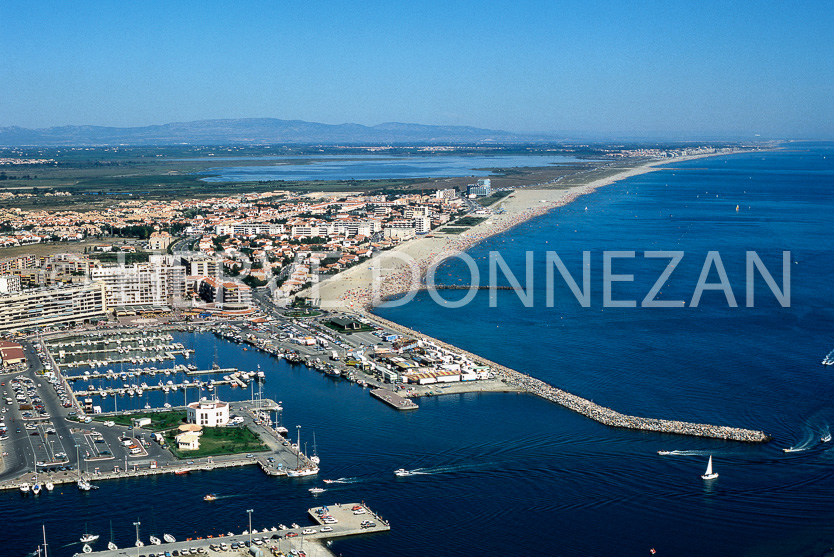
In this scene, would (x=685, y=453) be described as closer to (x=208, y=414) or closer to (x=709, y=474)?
(x=709, y=474)

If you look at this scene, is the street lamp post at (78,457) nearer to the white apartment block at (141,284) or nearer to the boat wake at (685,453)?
the boat wake at (685,453)

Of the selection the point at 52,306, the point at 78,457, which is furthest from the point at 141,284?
the point at 78,457

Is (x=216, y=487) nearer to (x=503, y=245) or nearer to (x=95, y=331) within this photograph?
(x=95, y=331)

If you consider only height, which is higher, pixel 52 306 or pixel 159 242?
pixel 159 242

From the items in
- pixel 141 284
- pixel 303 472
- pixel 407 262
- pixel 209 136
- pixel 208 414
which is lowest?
pixel 303 472

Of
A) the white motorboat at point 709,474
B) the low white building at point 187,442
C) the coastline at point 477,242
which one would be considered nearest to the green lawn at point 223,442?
the low white building at point 187,442

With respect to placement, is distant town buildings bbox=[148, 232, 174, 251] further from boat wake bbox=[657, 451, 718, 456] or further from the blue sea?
boat wake bbox=[657, 451, 718, 456]

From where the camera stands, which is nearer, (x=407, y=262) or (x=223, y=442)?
(x=223, y=442)
